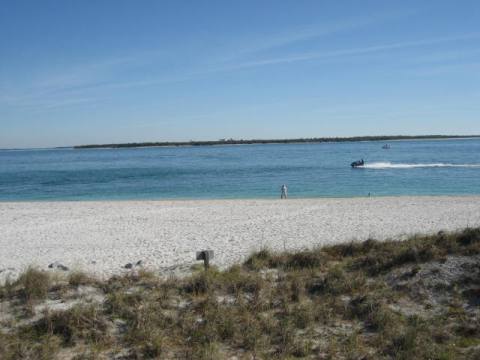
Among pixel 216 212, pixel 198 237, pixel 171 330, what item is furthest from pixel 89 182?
pixel 171 330

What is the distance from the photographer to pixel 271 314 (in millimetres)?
6543

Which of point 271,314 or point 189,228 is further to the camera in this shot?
point 189,228

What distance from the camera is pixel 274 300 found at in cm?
707

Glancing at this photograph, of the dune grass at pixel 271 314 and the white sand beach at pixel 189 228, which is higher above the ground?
the dune grass at pixel 271 314

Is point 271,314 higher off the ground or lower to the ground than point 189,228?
higher

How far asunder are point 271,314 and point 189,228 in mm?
11156

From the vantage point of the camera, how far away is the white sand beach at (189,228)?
1236 cm

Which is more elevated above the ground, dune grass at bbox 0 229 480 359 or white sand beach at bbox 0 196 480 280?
dune grass at bbox 0 229 480 359

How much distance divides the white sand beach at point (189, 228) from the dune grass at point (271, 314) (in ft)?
6.87

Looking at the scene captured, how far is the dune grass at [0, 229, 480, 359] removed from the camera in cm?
554

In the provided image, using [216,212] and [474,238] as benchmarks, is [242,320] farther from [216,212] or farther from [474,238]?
[216,212]

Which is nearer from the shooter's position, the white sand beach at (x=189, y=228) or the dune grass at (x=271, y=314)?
the dune grass at (x=271, y=314)

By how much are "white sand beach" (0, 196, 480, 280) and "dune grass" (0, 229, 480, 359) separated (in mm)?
2094

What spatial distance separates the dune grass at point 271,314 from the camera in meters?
5.54
